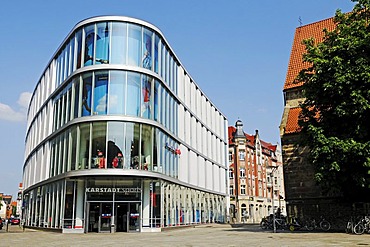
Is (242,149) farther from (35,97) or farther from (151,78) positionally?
(151,78)

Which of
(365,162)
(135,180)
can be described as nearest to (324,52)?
(365,162)

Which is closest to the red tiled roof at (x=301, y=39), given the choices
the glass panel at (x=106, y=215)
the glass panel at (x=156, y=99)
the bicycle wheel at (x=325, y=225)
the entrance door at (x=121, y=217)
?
the glass panel at (x=156, y=99)

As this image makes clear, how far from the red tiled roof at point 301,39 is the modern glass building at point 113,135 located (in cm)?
1040

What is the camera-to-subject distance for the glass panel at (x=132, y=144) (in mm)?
28500

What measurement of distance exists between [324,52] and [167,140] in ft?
48.0

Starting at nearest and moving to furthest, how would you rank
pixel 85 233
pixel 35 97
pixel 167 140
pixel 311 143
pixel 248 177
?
pixel 311 143 < pixel 85 233 < pixel 167 140 < pixel 35 97 < pixel 248 177

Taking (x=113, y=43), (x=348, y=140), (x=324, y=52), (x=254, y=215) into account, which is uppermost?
(x=113, y=43)

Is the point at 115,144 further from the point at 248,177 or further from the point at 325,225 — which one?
the point at 248,177

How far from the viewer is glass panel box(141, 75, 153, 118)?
3004 cm

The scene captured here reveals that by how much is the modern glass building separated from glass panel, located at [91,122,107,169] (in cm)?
7

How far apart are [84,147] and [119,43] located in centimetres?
788

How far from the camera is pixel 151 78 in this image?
3100cm

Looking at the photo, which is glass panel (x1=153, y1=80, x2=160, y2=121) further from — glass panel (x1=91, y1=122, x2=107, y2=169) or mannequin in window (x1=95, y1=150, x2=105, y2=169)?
mannequin in window (x1=95, y1=150, x2=105, y2=169)

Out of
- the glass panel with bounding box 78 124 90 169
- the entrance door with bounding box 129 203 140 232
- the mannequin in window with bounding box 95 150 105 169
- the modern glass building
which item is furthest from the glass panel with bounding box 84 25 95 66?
the entrance door with bounding box 129 203 140 232
